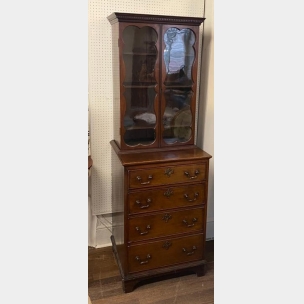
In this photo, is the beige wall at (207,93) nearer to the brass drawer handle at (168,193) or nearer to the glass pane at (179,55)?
the glass pane at (179,55)

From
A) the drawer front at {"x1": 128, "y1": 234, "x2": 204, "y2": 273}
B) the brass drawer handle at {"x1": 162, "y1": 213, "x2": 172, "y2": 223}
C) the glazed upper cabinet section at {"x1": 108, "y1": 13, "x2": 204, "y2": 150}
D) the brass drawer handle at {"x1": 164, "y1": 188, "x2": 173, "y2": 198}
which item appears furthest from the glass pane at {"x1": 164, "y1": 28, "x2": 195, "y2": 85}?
the drawer front at {"x1": 128, "y1": 234, "x2": 204, "y2": 273}

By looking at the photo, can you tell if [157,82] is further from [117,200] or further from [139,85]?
[117,200]

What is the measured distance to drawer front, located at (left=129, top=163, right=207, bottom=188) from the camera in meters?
1.98

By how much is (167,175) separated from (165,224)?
344mm

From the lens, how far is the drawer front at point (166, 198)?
202cm

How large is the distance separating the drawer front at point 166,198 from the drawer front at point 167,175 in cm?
5

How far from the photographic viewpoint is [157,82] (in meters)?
2.15

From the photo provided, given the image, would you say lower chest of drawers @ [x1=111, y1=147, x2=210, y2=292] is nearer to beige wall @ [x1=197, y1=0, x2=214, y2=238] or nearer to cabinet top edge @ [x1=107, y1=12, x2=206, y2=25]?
beige wall @ [x1=197, y1=0, x2=214, y2=238]

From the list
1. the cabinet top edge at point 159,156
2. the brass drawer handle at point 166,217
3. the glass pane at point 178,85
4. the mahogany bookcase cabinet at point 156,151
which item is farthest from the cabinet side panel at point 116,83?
the brass drawer handle at point 166,217

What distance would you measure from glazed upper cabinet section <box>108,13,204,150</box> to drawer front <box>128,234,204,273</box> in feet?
2.20

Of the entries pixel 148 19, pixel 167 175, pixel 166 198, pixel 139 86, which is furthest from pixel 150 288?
pixel 148 19
